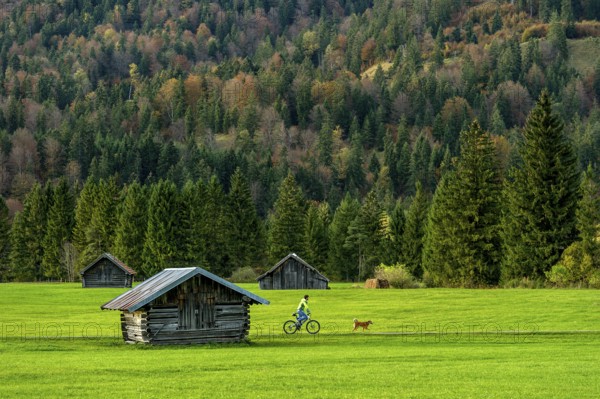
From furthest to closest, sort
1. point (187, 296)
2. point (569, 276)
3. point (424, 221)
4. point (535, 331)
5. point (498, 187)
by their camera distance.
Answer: point (424, 221) < point (498, 187) < point (569, 276) < point (535, 331) < point (187, 296)

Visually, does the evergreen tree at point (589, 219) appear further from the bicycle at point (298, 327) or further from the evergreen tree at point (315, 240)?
the evergreen tree at point (315, 240)

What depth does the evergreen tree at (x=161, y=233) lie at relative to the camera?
123000 mm

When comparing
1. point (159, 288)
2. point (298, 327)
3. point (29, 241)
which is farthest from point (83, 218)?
point (159, 288)

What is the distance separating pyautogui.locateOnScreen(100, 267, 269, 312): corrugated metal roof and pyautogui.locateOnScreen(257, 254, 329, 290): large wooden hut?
57.7m

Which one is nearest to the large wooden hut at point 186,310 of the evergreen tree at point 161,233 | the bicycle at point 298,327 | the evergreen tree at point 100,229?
the bicycle at point 298,327

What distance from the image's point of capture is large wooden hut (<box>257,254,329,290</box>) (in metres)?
103

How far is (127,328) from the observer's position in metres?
44.4

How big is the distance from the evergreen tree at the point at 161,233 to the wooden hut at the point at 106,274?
43.0ft

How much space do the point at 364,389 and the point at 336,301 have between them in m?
50.0

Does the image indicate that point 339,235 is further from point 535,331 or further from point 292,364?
point 292,364

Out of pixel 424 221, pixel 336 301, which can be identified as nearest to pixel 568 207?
pixel 336 301

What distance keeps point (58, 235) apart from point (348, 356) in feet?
356

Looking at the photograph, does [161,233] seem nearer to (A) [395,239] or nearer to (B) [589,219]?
(A) [395,239]

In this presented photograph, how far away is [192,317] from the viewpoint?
43188 millimetres
